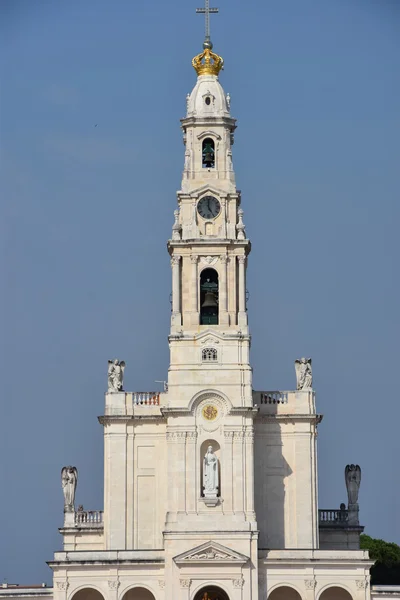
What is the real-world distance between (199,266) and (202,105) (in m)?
7.58

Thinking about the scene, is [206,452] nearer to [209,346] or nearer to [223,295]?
[209,346]

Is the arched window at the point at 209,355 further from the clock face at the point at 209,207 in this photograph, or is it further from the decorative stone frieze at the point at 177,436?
the clock face at the point at 209,207

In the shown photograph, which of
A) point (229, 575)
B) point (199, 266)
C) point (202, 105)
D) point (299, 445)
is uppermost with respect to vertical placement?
point (202, 105)

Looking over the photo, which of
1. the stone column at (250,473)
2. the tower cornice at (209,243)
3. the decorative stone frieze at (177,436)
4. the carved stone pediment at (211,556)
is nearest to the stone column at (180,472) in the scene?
the decorative stone frieze at (177,436)

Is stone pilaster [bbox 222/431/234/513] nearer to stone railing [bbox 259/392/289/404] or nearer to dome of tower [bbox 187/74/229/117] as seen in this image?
stone railing [bbox 259/392/289/404]

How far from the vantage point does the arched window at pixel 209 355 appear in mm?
90312

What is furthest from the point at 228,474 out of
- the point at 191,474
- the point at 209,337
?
the point at 209,337

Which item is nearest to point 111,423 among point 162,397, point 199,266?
point 162,397

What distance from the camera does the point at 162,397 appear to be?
306 feet

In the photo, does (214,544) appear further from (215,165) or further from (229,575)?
(215,165)

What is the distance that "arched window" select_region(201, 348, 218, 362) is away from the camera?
296 ft

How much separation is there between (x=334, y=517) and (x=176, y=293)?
13.8m

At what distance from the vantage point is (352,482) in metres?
96.6

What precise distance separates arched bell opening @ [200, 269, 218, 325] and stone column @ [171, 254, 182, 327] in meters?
1.13
